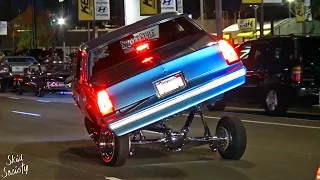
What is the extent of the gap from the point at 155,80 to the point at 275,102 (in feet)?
25.8

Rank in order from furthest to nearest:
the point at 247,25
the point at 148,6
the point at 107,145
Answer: the point at 247,25 → the point at 148,6 → the point at 107,145

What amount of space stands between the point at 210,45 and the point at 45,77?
58.7ft

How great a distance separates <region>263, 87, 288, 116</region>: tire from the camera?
15.1m

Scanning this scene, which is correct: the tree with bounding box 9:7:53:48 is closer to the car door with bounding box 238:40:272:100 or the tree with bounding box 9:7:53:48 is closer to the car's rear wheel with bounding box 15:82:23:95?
the car's rear wheel with bounding box 15:82:23:95

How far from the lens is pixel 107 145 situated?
9.23 meters

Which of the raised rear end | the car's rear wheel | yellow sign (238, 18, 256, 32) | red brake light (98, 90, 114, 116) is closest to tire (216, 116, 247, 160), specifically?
the raised rear end

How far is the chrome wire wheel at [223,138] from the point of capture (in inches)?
366

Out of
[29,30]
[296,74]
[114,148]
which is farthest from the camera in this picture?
[29,30]

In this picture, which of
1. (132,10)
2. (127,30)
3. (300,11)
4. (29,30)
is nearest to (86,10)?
(132,10)

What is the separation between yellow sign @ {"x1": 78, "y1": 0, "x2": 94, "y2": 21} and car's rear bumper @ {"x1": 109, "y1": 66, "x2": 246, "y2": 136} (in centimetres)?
2257

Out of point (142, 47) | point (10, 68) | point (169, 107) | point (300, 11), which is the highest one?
point (300, 11)

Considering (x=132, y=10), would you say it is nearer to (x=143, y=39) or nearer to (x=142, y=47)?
(x=143, y=39)

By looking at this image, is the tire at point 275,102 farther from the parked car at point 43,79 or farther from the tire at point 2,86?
the tire at point 2,86

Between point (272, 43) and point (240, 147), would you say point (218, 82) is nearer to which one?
point (240, 147)
